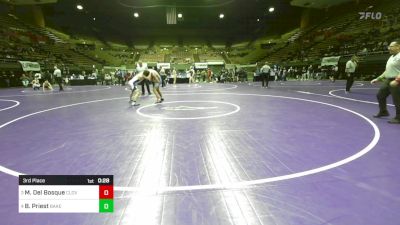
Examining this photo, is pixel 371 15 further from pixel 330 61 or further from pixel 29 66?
pixel 29 66

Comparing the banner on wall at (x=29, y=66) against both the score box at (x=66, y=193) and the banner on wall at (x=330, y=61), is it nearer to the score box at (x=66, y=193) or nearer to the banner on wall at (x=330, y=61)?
the score box at (x=66, y=193)

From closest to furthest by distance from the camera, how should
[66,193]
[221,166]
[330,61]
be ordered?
[66,193], [221,166], [330,61]

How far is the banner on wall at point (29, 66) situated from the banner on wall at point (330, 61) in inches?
1139

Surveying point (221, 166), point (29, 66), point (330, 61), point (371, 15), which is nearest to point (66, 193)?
point (221, 166)

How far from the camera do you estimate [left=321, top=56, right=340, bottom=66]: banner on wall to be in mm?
26522

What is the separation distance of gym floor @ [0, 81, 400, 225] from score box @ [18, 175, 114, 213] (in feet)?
1.54

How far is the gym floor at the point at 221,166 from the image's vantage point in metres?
2.43

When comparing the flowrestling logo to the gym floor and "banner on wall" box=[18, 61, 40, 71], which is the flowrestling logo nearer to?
the gym floor

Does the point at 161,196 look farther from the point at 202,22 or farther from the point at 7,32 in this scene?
the point at 202,22

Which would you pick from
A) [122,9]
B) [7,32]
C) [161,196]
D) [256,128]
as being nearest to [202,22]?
[122,9]

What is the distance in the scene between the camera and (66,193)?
1.92 m

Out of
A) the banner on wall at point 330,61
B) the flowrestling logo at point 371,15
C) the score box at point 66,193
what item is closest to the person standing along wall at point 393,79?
the score box at point 66,193

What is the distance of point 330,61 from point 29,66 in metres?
29.4

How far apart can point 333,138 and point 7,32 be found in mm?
35759
